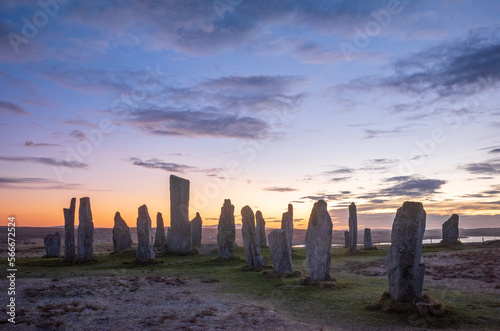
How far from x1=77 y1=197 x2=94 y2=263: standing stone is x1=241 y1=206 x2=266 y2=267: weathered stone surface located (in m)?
12.5

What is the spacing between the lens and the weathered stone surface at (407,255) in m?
13.5

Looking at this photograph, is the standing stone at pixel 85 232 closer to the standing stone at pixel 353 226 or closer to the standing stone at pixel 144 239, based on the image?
the standing stone at pixel 144 239

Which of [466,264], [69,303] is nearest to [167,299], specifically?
[69,303]

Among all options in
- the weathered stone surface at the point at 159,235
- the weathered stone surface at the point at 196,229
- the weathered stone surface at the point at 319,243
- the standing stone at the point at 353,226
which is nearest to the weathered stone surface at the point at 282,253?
the weathered stone surface at the point at 319,243

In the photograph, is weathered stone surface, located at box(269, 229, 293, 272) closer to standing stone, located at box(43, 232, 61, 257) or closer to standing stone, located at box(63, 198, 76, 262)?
standing stone, located at box(63, 198, 76, 262)

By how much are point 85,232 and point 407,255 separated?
79.3ft

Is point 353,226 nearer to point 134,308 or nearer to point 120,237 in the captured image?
point 120,237

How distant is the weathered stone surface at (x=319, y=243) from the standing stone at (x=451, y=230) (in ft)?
93.1

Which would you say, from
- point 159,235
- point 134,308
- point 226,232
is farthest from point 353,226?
point 134,308

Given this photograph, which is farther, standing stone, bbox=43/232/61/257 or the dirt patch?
standing stone, bbox=43/232/61/257

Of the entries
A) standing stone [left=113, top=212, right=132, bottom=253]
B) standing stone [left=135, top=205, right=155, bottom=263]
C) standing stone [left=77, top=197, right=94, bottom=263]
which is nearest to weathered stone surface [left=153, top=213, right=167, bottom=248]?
standing stone [left=113, top=212, right=132, bottom=253]

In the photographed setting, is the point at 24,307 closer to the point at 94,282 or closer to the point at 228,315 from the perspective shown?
the point at 94,282

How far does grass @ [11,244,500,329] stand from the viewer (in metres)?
12.4

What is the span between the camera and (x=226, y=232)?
3141 centimetres
